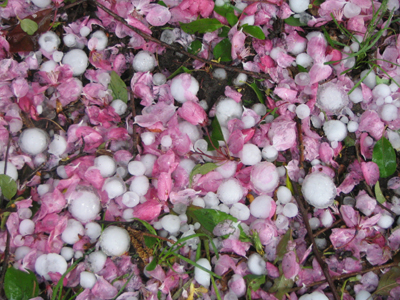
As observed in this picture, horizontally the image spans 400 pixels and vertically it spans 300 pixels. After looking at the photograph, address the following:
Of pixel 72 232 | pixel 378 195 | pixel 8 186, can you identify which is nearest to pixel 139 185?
pixel 72 232

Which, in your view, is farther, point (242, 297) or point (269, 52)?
point (269, 52)

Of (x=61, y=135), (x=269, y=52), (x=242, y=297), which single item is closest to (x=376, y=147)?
(x=269, y=52)

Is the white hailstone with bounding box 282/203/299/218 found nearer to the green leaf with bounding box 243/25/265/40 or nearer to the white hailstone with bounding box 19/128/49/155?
the green leaf with bounding box 243/25/265/40

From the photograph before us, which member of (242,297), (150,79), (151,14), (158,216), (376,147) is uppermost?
(151,14)

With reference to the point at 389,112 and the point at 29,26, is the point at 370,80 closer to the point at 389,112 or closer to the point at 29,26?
the point at 389,112

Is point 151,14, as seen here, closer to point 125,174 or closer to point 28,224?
point 125,174

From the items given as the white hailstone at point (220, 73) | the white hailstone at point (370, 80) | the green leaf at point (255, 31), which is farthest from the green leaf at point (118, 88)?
the white hailstone at point (370, 80)

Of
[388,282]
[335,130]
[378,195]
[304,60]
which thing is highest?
[304,60]
